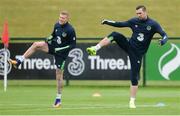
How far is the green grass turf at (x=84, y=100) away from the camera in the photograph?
1549 cm

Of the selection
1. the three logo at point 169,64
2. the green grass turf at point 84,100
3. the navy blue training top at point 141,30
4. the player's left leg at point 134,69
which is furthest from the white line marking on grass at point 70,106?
the three logo at point 169,64

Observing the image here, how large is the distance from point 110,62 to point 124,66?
51 centimetres

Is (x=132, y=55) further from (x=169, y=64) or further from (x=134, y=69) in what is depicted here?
(x=169, y=64)

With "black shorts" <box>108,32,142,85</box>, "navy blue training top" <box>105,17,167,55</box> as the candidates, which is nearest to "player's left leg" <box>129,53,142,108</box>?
"black shorts" <box>108,32,142,85</box>

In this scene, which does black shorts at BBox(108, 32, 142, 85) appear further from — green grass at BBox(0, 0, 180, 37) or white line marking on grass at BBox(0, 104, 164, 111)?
green grass at BBox(0, 0, 180, 37)

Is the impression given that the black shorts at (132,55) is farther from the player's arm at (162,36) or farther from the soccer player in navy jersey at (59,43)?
the soccer player in navy jersey at (59,43)

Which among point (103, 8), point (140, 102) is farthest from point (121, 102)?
point (103, 8)

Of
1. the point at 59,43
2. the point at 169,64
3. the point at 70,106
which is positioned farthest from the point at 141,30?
the point at 169,64

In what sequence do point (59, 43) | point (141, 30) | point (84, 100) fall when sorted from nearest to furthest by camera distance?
point (141, 30)
point (59, 43)
point (84, 100)

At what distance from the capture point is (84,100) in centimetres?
1933

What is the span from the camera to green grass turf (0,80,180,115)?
15.5 metres

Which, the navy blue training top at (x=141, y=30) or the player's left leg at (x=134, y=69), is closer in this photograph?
the navy blue training top at (x=141, y=30)

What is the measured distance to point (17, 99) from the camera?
64.3 ft

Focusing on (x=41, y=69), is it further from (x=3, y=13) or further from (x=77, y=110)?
(x=77, y=110)
